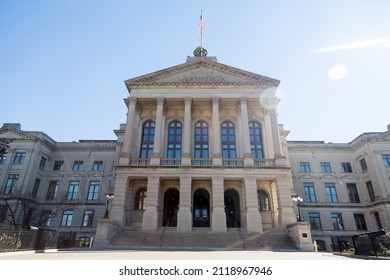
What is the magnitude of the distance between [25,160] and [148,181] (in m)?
24.4

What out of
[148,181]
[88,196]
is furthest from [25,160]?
[148,181]

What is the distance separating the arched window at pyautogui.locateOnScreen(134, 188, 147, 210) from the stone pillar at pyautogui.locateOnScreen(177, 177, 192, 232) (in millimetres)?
5908

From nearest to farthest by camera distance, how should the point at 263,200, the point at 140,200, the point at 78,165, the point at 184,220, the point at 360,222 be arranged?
the point at 184,220
the point at 140,200
the point at 263,200
the point at 360,222
the point at 78,165

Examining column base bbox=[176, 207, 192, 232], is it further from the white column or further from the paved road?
the white column

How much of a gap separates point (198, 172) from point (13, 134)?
3364 centimetres

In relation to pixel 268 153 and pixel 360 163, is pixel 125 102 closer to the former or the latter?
pixel 268 153

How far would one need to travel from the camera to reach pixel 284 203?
25562 millimetres

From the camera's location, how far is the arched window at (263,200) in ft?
94.9

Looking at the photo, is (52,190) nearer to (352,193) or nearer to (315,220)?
(315,220)

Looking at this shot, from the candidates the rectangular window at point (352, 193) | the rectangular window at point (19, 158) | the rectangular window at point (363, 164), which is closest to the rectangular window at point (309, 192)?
the rectangular window at point (352, 193)

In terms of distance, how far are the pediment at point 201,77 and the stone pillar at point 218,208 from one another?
13.8 meters

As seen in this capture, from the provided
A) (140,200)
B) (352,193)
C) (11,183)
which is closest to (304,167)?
(352,193)

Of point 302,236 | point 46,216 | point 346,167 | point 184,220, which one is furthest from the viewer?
point 346,167

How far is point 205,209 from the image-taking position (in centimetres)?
2938
